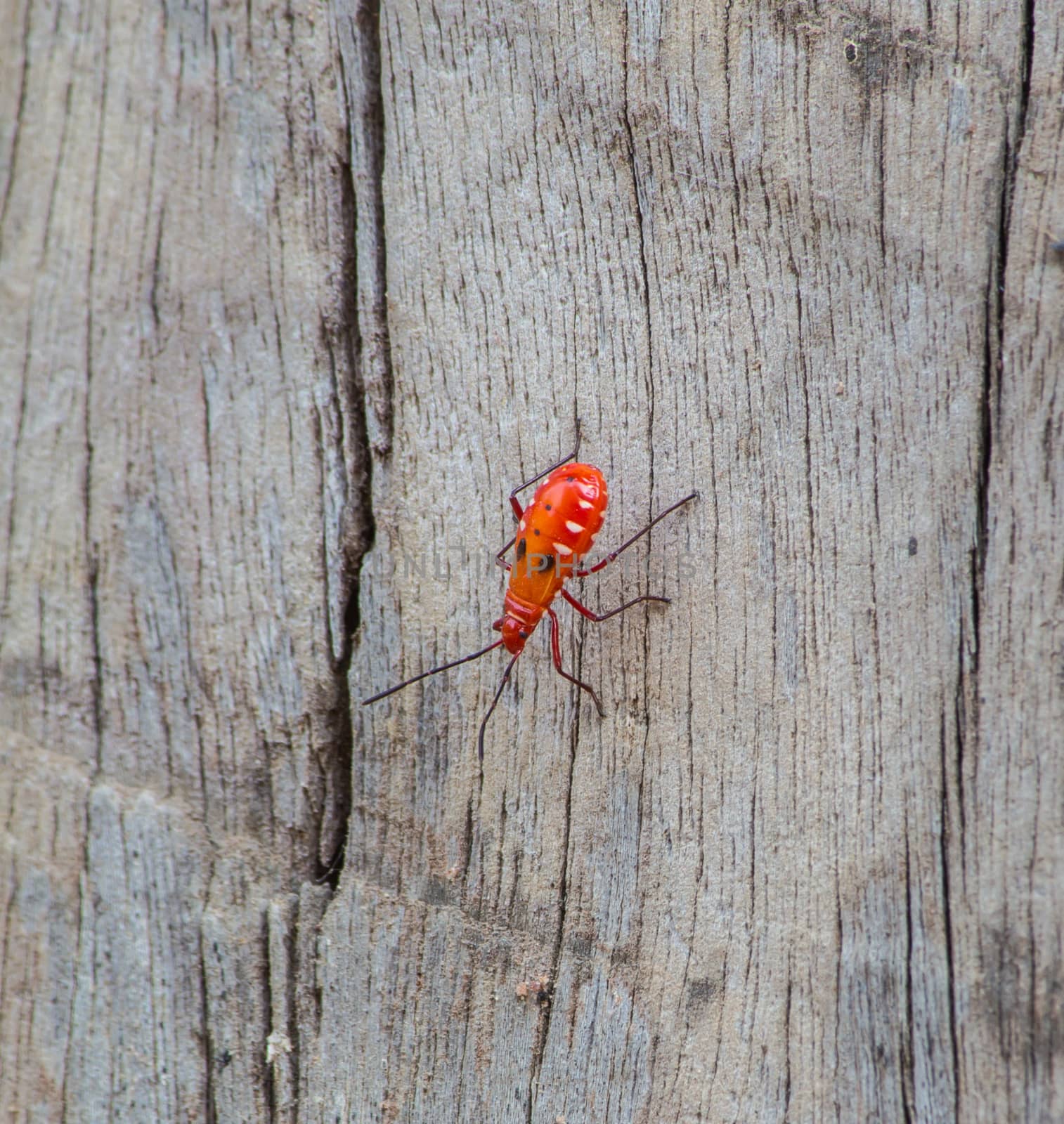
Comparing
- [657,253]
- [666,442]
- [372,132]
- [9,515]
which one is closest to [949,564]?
[666,442]

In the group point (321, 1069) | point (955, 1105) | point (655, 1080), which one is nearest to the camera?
point (955, 1105)

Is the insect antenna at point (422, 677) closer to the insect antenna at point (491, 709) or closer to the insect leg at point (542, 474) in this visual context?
the insect antenna at point (491, 709)

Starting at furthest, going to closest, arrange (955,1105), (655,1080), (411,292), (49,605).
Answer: (49,605) → (411,292) → (655,1080) → (955,1105)

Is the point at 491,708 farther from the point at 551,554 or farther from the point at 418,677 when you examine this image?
the point at 551,554

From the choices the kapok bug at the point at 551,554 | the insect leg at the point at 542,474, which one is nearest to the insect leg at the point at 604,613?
the kapok bug at the point at 551,554

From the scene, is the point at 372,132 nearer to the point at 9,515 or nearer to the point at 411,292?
the point at 411,292

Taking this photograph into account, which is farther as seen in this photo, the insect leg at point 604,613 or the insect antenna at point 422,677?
the insect antenna at point 422,677

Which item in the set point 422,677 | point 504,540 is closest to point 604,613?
point 504,540
